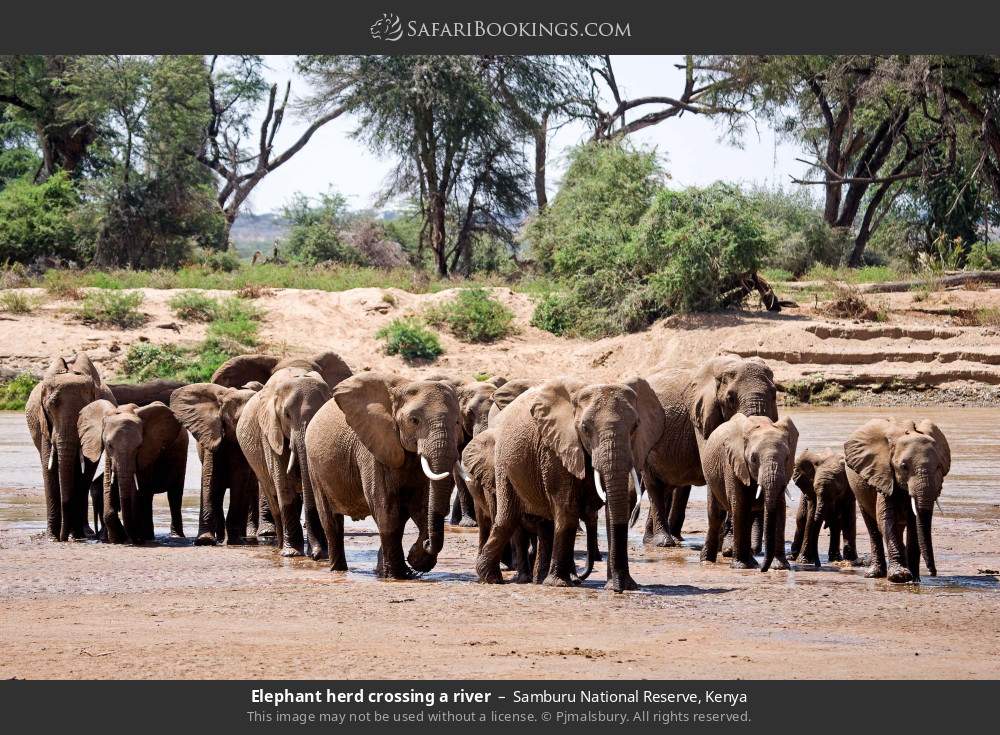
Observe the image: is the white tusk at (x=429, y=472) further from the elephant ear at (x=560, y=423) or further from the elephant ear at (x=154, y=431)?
the elephant ear at (x=154, y=431)

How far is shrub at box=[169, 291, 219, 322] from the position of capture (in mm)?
35719

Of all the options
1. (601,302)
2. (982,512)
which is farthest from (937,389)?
(982,512)

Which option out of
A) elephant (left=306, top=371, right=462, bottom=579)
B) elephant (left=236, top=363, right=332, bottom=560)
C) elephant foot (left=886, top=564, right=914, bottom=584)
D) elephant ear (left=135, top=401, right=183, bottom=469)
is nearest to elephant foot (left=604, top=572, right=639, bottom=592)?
elephant (left=306, top=371, right=462, bottom=579)

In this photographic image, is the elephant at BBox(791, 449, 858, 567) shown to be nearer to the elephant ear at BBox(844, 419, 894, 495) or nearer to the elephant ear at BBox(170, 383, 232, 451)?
the elephant ear at BBox(844, 419, 894, 495)

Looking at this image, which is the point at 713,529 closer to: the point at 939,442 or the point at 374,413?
the point at 939,442

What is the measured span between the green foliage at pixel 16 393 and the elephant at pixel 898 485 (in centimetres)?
2288

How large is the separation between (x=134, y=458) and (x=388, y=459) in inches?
163

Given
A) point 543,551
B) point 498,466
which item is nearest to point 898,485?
point 543,551

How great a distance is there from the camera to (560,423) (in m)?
11.0

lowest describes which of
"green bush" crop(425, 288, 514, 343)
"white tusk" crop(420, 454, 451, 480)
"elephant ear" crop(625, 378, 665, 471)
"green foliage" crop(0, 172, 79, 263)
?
"white tusk" crop(420, 454, 451, 480)

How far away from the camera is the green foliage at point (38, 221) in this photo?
4609 centimetres

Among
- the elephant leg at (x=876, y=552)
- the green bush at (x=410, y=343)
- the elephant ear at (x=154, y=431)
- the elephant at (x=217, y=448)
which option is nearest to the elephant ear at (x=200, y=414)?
the elephant at (x=217, y=448)

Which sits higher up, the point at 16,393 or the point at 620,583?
the point at 16,393

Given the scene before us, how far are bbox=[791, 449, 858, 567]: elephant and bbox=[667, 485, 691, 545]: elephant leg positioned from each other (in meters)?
1.84
